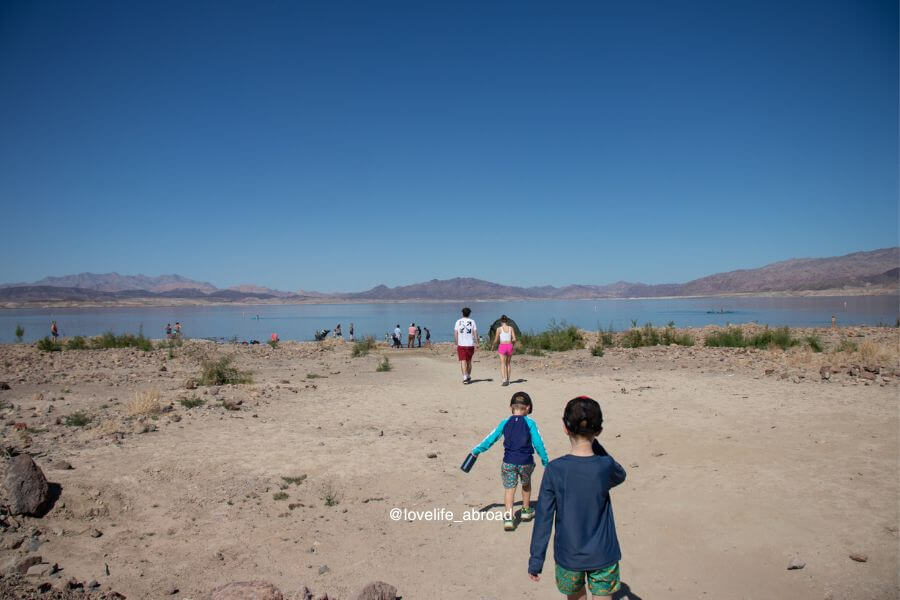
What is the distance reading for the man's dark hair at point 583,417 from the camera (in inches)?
124

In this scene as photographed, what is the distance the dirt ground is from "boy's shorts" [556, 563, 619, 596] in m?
1.44

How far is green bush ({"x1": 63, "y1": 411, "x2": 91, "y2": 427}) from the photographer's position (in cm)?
865

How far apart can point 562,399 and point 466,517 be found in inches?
221

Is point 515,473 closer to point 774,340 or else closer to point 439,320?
point 774,340

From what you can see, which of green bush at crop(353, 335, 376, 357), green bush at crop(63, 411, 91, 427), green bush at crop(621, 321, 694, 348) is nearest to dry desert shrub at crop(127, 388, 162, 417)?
green bush at crop(63, 411, 91, 427)

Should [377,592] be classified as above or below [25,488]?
below

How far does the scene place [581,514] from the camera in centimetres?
320

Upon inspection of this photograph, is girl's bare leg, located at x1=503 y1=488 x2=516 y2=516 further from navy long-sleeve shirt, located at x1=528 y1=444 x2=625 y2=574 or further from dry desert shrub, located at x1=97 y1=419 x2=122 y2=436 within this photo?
dry desert shrub, located at x1=97 y1=419 x2=122 y2=436

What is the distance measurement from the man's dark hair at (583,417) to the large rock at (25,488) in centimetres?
542

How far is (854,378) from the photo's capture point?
1123cm

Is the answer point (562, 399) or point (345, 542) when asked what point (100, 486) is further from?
point (562, 399)

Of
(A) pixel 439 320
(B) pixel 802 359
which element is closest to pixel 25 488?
(B) pixel 802 359

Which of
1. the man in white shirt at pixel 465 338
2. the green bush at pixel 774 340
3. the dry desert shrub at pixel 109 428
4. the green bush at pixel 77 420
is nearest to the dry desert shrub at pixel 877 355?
the green bush at pixel 774 340

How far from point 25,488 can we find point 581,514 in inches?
215
